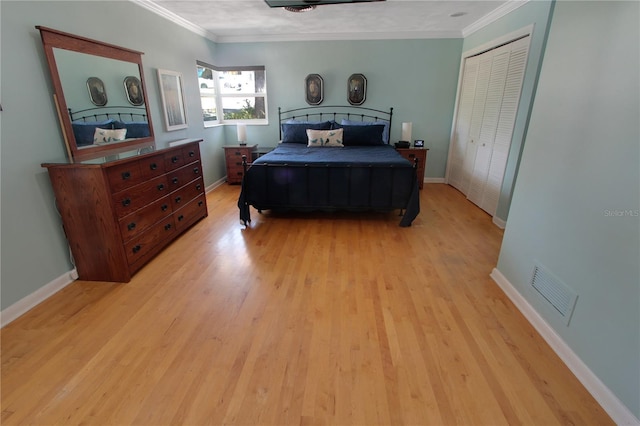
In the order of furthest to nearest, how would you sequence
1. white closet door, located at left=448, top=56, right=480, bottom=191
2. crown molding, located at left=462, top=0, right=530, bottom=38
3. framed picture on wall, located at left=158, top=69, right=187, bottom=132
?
white closet door, located at left=448, top=56, right=480, bottom=191 → framed picture on wall, located at left=158, top=69, right=187, bottom=132 → crown molding, located at left=462, top=0, right=530, bottom=38

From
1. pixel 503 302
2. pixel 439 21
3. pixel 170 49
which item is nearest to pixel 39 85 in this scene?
pixel 170 49

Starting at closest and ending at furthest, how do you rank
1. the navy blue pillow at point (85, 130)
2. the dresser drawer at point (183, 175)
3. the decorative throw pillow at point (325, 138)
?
the navy blue pillow at point (85, 130)
the dresser drawer at point (183, 175)
the decorative throw pillow at point (325, 138)

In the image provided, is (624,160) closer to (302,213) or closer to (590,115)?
(590,115)

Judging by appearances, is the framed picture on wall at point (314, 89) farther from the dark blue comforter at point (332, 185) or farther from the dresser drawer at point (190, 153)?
the dresser drawer at point (190, 153)

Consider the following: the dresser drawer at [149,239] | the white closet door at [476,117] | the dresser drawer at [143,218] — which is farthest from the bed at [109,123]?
the white closet door at [476,117]

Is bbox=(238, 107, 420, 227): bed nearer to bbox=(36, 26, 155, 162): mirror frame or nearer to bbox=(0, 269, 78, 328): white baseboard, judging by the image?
bbox=(36, 26, 155, 162): mirror frame

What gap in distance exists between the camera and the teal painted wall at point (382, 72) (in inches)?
187

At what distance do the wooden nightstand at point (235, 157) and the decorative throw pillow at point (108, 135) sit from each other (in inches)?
86.0

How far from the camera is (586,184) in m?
1.53

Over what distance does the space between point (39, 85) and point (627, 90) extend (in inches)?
134

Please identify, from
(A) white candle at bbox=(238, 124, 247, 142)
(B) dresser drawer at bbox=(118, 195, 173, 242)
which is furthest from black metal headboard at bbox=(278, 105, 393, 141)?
(B) dresser drawer at bbox=(118, 195, 173, 242)

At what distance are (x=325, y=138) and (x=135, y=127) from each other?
97.5 inches

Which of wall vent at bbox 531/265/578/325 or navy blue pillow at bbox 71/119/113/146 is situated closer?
wall vent at bbox 531/265/578/325

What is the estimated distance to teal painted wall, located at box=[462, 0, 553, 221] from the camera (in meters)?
2.81
